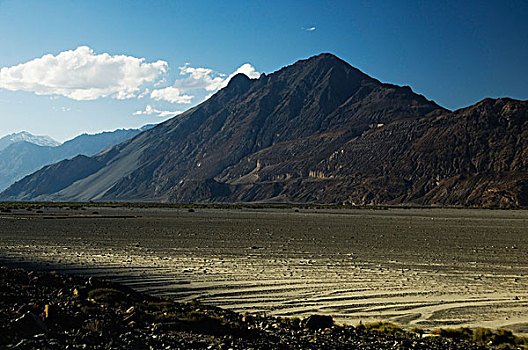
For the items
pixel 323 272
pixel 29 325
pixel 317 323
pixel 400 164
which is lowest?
pixel 323 272

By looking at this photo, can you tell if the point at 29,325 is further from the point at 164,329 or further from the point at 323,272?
the point at 323,272

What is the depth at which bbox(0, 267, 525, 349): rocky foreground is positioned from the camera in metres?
7.62

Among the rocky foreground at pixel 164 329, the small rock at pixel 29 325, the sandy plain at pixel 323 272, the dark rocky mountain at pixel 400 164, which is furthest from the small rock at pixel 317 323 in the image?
the dark rocky mountain at pixel 400 164

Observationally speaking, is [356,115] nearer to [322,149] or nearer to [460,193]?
[322,149]

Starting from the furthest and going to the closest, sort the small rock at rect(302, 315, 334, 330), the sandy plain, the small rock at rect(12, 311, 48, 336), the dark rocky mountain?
the dark rocky mountain
the sandy plain
the small rock at rect(302, 315, 334, 330)
the small rock at rect(12, 311, 48, 336)

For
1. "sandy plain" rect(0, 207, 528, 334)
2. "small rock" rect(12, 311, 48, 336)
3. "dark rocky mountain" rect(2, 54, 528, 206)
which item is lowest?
"sandy plain" rect(0, 207, 528, 334)

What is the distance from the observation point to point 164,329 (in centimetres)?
885

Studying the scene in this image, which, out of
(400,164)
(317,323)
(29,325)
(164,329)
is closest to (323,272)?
(317,323)

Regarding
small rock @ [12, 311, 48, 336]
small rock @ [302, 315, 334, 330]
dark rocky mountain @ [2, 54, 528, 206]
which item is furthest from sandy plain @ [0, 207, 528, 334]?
dark rocky mountain @ [2, 54, 528, 206]

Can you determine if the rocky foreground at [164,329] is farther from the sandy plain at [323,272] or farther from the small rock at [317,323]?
the sandy plain at [323,272]

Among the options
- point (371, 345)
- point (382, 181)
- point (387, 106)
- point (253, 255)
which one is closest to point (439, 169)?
point (382, 181)

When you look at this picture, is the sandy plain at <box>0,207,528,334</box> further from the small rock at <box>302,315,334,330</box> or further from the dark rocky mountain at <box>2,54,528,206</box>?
the dark rocky mountain at <box>2,54,528,206</box>

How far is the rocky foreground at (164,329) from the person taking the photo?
762cm

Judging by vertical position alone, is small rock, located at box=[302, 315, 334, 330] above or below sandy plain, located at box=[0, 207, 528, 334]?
above
